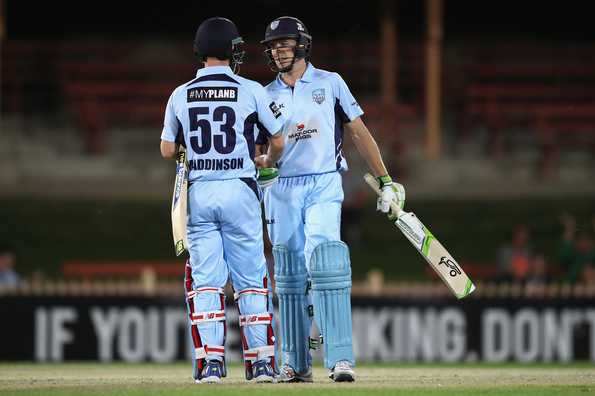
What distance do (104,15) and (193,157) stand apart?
18.8m

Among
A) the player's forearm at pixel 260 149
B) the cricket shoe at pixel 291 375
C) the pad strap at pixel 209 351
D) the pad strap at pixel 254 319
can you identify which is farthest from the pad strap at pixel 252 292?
the player's forearm at pixel 260 149

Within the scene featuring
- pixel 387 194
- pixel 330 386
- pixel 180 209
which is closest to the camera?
pixel 330 386

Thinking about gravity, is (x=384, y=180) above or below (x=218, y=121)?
below

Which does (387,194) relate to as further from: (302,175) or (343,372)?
(343,372)

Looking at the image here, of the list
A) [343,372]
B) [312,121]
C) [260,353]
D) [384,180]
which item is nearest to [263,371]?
[260,353]

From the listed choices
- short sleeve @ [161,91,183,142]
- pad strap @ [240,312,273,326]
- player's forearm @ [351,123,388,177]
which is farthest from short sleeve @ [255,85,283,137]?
pad strap @ [240,312,273,326]

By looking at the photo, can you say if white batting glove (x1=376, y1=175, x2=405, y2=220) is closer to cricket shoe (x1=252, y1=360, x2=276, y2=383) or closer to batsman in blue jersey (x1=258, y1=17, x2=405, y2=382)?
batsman in blue jersey (x1=258, y1=17, x2=405, y2=382)

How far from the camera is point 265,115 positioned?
8.05 metres

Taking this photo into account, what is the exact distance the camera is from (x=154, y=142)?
22594mm

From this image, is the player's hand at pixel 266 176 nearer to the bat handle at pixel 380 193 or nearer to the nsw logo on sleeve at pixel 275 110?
the nsw logo on sleeve at pixel 275 110

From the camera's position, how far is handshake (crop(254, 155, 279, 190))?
8250 mm

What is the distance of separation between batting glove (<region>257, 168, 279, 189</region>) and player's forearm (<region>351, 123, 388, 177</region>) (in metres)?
0.59

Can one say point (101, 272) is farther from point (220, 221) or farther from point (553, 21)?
point (553, 21)

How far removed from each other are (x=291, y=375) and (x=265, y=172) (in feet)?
4.34
